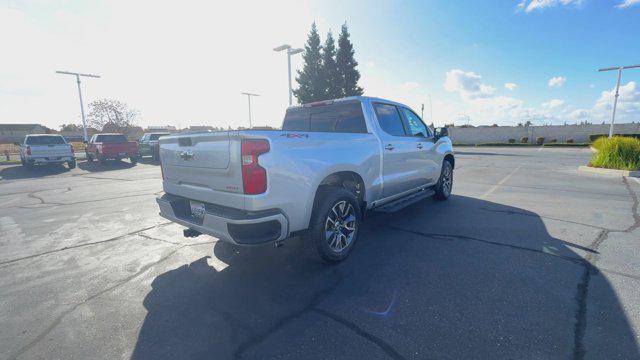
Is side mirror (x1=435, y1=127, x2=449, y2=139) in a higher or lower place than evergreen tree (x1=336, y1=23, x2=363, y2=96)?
lower

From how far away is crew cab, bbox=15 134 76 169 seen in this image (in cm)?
1432

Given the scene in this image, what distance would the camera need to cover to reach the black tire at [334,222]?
11.0 feet

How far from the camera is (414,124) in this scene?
18.7 ft

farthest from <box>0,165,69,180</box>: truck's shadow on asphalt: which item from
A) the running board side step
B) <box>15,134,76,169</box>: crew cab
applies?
the running board side step

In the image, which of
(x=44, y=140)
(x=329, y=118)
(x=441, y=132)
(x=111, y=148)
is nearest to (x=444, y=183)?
(x=441, y=132)

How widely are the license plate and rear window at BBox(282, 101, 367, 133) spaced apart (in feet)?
→ 7.41

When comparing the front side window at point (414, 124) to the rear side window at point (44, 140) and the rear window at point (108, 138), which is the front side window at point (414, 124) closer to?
the rear side window at point (44, 140)

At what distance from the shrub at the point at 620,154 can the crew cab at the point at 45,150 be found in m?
24.1

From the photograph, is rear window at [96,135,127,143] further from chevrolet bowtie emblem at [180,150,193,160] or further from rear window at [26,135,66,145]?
chevrolet bowtie emblem at [180,150,193,160]

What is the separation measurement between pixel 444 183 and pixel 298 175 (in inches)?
189

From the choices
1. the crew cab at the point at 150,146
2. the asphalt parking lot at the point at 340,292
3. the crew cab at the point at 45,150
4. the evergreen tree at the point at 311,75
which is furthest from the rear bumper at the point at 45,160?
the evergreen tree at the point at 311,75

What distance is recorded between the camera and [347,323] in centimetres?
253

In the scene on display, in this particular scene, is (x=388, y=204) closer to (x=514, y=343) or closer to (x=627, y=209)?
(x=514, y=343)

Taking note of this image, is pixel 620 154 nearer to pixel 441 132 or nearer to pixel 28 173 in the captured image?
pixel 441 132
